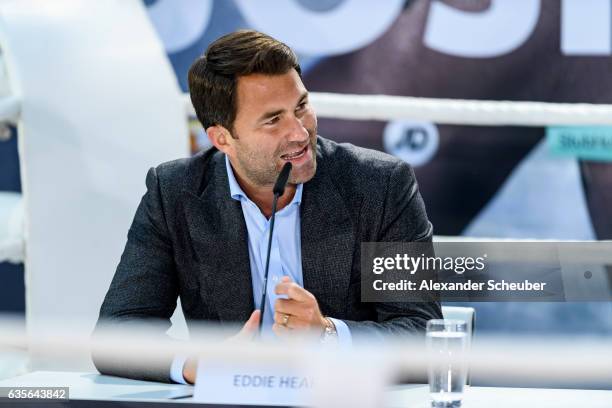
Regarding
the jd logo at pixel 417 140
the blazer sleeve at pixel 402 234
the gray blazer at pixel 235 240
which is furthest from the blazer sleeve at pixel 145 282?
the jd logo at pixel 417 140

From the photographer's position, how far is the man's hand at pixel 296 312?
52.4 inches

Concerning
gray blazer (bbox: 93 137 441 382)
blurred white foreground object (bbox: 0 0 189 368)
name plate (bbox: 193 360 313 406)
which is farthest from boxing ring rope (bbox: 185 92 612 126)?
name plate (bbox: 193 360 313 406)

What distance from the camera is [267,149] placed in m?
1.64

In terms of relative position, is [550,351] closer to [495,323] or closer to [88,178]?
[88,178]

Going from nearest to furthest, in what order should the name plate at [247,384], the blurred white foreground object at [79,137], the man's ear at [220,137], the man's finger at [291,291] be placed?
the name plate at [247,384] < the man's finger at [291,291] < the man's ear at [220,137] < the blurred white foreground object at [79,137]

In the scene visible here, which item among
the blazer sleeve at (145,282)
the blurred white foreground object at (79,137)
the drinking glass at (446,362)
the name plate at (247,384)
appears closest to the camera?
the name plate at (247,384)

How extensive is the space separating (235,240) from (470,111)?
0.79 m

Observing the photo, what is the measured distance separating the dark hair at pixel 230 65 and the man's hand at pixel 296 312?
43 centimetres

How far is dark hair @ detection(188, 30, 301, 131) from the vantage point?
5.27 feet

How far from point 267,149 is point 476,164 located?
1381 millimetres

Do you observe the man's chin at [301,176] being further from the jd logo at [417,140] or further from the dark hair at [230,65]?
the jd logo at [417,140]

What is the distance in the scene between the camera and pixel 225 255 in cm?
162

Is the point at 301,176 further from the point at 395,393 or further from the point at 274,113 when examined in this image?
the point at 395,393

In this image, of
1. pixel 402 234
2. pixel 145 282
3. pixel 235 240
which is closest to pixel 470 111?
pixel 402 234
